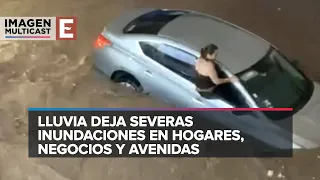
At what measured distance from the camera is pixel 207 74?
925mm

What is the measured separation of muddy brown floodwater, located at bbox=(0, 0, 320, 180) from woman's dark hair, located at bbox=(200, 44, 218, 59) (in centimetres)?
10

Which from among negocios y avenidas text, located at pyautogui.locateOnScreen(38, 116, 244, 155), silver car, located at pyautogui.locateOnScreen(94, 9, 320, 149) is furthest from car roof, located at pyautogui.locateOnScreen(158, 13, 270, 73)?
negocios y avenidas text, located at pyautogui.locateOnScreen(38, 116, 244, 155)

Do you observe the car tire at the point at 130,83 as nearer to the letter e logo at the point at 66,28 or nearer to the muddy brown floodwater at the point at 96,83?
the muddy brown floodwater at the point at 96,83

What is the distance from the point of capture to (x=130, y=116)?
37.5 inches

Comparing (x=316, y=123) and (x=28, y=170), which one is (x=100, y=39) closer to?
(x=28, y=170)

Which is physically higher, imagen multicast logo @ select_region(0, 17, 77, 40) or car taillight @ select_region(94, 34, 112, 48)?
imagen multicast logo @ select_region(0, 17, 77, 40)

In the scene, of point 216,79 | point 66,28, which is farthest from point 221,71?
point 66,28

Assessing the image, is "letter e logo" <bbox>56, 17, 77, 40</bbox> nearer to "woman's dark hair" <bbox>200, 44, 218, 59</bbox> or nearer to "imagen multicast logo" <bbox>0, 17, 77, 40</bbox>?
"imagen multicast logo" <bbox>0, 17, 77, 40</bbox>

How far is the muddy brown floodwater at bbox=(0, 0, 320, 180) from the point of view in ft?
3.05

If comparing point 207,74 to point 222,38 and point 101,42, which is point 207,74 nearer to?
point 222,38

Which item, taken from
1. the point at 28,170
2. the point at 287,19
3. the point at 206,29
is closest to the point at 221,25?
the point at 206,29

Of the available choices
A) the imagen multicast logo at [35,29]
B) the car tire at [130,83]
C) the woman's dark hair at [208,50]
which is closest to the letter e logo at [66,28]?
the imagen multicast logo at [35,29]

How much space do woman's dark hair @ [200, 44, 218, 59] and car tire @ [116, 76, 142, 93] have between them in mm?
119

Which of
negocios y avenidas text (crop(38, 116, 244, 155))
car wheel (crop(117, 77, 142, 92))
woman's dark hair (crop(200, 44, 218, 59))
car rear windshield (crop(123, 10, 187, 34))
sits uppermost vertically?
car rear windshield (crop(123, 10, 187, 34))
